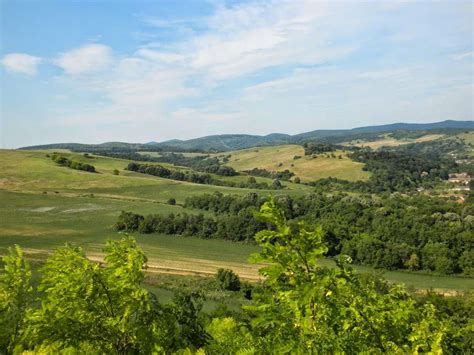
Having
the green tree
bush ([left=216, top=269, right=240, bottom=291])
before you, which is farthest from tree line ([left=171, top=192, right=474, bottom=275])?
the green tree

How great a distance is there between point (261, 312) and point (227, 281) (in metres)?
53.4

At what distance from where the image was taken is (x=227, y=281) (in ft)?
201

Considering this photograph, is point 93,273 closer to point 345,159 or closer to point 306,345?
point 306,345

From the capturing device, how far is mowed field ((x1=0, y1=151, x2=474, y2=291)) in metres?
73.2

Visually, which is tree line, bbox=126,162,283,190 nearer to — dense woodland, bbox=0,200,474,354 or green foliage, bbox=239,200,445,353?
dense woodland, bbox=0,200,474,354

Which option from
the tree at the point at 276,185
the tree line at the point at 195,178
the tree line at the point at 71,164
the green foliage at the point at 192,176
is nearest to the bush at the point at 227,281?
the tree line at the point at 195,178

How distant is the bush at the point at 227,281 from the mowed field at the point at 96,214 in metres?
5.93

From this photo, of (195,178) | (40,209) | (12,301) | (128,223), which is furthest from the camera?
(195,178)

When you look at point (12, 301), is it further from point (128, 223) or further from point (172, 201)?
point (172, 201)

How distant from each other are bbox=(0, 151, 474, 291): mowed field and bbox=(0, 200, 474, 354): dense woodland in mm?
56009

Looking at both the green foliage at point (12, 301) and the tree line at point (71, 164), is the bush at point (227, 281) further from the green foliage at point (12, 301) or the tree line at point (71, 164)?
the tree line at point (71, 164)

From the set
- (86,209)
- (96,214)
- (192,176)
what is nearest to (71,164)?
(192,176)

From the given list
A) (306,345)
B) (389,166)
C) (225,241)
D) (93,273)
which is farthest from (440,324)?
(389,166)

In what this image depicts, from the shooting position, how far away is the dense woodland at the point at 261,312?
824 cm
